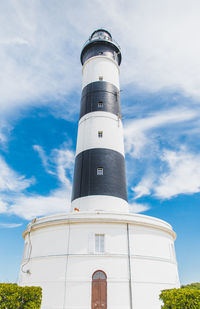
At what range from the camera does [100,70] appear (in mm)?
20531

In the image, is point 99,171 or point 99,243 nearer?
point 99,243

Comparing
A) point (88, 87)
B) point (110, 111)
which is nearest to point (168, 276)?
point (110, 111)

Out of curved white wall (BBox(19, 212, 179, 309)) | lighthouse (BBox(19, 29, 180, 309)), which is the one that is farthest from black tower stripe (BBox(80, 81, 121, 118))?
curved white wall (BBox(19, 212, 179, 309))

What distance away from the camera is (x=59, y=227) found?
12.8 meters

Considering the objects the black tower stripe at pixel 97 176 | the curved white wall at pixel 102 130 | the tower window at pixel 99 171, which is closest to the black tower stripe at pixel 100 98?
the curved white wall at pixel 102 130

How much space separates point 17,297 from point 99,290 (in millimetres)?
3889

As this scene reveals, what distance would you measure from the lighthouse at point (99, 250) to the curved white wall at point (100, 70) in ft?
23.2

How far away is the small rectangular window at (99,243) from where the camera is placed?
469 inches

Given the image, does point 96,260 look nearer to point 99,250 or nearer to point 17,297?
point 99,250

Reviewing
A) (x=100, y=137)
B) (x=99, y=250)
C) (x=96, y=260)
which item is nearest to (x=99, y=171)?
(x=100, y=137)

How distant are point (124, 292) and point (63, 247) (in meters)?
3.69

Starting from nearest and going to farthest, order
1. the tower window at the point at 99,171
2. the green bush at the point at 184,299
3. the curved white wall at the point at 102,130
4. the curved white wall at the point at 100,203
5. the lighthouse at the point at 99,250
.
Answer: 1. the green bush at the point at 184,299
2. the lighthouse at the point at 99,250
3. the curved white wall at the point at 100,203
4. the tower window at the point at 99,171
5. the curved white wall at the point at 102,130

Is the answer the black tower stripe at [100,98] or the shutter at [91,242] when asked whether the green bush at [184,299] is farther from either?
the black tower stripe at [100,98]

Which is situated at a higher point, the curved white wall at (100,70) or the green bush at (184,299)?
the curved white wall at (100,70)
